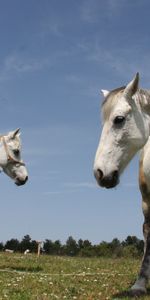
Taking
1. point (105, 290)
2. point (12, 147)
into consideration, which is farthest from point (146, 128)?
point (12, 147)

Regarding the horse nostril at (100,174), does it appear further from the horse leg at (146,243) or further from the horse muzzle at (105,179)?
the horse leg at (146,243)

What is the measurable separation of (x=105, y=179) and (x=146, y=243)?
115 inches

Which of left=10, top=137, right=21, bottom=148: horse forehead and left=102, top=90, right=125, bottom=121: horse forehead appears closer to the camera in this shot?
left=102, top=90, right=125, bottom=121: horse forehead

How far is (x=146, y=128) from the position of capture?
8133 mm

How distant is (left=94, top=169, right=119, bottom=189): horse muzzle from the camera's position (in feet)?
24.6

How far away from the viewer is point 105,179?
7.50 meters

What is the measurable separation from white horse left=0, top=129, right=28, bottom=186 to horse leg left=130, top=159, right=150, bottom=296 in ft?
33.9

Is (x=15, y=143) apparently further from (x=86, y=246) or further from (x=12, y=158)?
(x=86, y=246)

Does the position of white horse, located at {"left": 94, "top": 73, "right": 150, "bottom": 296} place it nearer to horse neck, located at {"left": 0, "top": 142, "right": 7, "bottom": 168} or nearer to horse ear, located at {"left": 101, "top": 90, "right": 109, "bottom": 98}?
horse ear, located at {"left": 101, "top": 90, "right": 109, "bottom": 98}

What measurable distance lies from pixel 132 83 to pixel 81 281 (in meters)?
6.04

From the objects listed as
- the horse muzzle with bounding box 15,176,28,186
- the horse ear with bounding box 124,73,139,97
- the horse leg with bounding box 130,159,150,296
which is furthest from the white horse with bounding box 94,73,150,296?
the horse muzzle with bounding box 15,176,28,186

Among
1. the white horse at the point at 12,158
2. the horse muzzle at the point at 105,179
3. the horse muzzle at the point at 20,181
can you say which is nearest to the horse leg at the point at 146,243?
the horse muzzle at the point at 105,179

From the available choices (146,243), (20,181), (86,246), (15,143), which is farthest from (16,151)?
(86,246)

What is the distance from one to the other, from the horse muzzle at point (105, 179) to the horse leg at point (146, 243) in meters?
1.98
